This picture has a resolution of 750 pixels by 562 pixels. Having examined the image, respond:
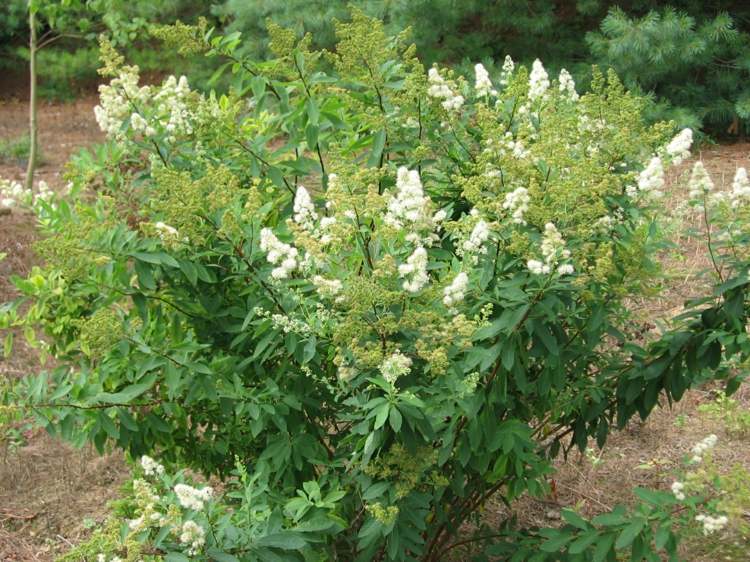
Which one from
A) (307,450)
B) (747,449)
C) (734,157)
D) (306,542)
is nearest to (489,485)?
(307,450)

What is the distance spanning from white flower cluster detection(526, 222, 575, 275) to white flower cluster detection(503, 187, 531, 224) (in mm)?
133

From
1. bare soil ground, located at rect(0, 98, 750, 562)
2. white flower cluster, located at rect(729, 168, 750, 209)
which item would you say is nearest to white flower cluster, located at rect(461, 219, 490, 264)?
white flower cluster, located at rect(729, 168, 750, 209)

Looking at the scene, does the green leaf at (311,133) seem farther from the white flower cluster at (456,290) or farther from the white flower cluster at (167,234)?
the white flower cluster at (456,290)

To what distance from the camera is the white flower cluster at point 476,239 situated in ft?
7.52

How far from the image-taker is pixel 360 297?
89.6 inches

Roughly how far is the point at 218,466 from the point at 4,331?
11.1 ft

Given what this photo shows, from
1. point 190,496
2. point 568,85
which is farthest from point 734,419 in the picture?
point 190,496

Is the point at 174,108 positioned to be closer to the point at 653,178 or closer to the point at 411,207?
the point at 411,207

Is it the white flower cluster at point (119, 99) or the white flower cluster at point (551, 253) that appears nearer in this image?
the white flower cluster at point (551, 253)

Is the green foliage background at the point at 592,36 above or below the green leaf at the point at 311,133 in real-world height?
below

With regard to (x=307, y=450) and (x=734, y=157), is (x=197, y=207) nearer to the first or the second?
(x=307, y=450)

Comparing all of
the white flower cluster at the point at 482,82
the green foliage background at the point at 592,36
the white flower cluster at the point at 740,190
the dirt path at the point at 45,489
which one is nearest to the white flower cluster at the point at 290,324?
the white flower cluster at the point at 482,82

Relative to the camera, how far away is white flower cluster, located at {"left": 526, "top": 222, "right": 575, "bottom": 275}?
217 centimetres

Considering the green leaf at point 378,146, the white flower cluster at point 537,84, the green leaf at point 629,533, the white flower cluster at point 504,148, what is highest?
the white flower cluster at point 537,84
